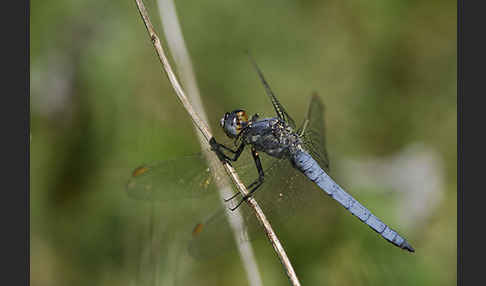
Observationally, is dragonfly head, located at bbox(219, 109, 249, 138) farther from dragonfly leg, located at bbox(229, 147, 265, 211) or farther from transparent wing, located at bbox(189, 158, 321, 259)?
transparent wing, located at bbox(189, 158, 321, 259)

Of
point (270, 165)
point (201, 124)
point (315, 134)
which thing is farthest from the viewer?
point (315, 134)

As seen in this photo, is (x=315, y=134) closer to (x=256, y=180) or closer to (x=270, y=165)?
(x=270, y=165)

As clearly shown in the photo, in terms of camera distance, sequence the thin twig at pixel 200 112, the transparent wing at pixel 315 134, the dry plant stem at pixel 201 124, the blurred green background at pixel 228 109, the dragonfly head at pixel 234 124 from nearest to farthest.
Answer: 1. the dry plant stem at pixel 201 124
2. the thin twig at pixel 200 112
3. the dragonfly head at pixel 234 124
4. the transparent wing at pixel 315 134
5. the blurred green background at pixel 228 109

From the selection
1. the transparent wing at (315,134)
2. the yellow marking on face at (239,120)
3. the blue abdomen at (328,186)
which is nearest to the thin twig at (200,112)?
the yellow marking on face at (239,120)

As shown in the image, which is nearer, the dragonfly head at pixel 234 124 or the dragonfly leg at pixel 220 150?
the dragonfly leg at pixel 220 150

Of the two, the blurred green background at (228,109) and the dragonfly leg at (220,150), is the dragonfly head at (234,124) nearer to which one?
the dragonfly leg at (220,150)

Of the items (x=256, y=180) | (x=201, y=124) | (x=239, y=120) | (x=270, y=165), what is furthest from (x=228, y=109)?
(x=201, y=124)
